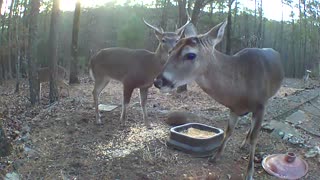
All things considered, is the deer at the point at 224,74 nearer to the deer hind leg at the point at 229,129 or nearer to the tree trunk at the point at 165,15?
the deer hind leg at the point at 229,129

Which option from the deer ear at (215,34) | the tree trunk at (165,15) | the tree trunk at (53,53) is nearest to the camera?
the deer ear at (215,34)

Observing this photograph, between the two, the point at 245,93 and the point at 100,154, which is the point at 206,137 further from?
the point at 100,154

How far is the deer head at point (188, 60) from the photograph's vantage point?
3.05m

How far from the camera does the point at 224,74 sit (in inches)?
137

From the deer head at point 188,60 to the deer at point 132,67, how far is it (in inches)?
68.3

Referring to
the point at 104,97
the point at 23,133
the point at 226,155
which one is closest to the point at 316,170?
the point at 226,155

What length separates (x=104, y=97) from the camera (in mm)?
7824

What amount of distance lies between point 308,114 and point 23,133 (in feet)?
15.0

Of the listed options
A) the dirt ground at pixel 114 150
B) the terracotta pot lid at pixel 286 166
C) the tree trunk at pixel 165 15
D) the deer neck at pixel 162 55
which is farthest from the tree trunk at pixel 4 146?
the tree trunk at pixel 165 15

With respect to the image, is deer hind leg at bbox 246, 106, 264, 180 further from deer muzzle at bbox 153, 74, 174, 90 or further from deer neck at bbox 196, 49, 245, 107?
deer muzzle at bbox 153, 74, 174, 90

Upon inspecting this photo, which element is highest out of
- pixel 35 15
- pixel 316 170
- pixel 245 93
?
pixel 35 15

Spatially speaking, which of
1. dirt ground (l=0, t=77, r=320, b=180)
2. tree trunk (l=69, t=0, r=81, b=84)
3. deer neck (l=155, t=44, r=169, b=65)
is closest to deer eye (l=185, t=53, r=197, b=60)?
dirt ground (l=0, t=77, r=320, b=180)

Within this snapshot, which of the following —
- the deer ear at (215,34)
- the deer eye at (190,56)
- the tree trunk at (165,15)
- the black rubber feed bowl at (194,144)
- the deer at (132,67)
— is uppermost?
the tree trunk at (165,15)

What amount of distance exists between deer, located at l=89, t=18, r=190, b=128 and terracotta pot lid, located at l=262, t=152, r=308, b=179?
1850 millimetres
